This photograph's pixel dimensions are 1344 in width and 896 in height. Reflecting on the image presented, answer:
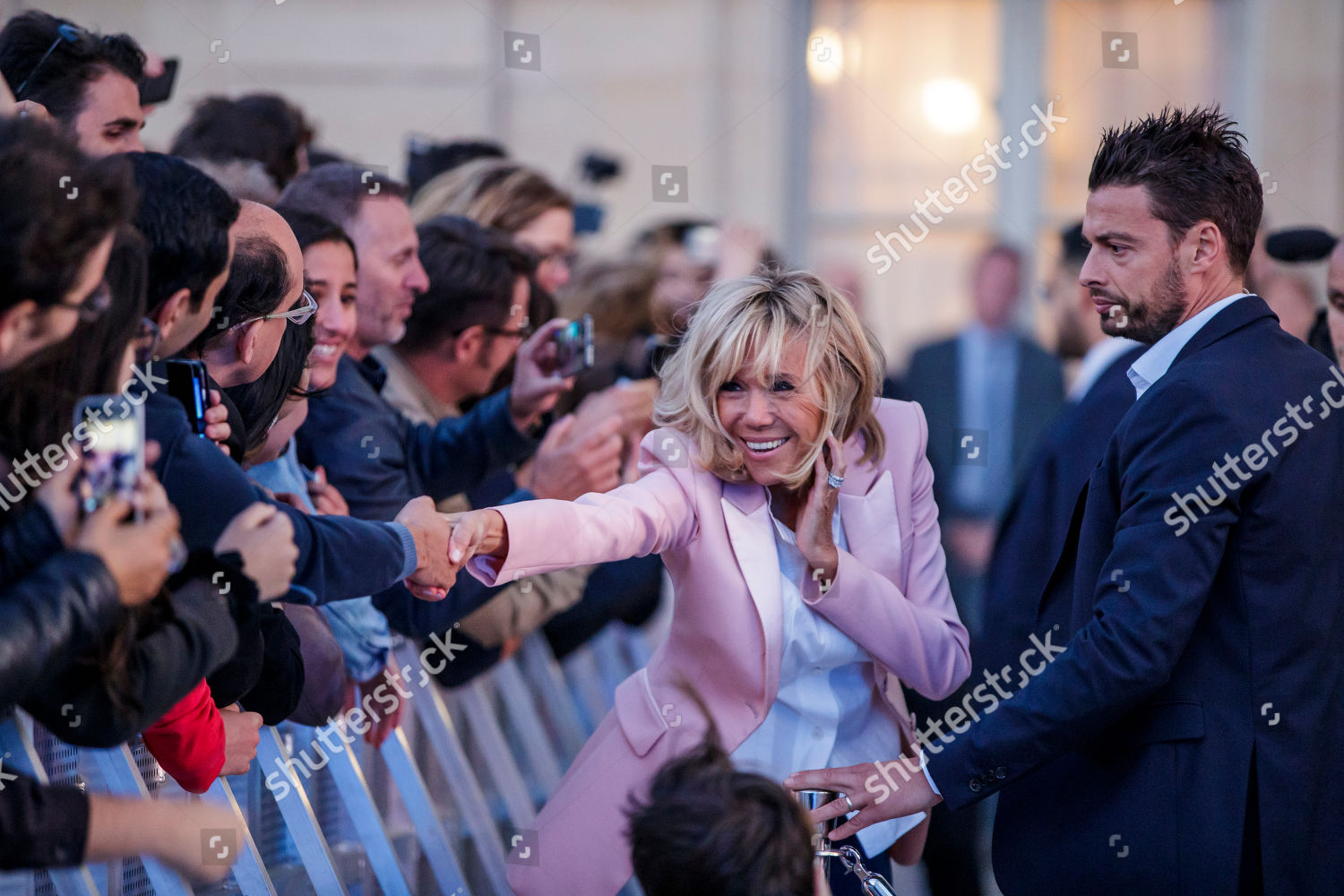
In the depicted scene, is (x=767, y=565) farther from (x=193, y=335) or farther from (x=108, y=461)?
(x=108, y=461)

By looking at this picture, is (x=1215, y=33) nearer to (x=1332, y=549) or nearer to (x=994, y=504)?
(x=994, y=504)

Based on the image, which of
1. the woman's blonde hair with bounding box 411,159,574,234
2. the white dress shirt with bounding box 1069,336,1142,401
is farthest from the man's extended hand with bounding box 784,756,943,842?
the white dress shirt with bounding box 1069,336,1142,401

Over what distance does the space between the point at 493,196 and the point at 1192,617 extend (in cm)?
220

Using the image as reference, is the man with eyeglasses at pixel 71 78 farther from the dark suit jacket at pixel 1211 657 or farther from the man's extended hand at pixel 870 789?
the dark suit jacket at pixel 1211 657

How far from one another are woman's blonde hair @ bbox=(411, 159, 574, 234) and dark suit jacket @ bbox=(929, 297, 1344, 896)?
6.39 feet

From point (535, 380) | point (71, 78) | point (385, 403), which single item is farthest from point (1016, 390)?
point (71, 78)

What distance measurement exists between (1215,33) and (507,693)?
21.7 feet

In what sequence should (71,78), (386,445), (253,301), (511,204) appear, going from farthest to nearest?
(511,204)
(386,445)
(71,78)
(253,301)

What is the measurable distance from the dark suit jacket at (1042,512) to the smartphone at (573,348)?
1.07 metres

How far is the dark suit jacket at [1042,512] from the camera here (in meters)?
3.05

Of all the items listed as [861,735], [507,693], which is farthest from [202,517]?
[507,693]

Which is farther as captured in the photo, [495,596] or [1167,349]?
[495,596]

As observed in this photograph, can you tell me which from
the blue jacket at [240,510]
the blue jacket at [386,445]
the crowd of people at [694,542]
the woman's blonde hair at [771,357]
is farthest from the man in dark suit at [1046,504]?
the blue jacket at [240,510]

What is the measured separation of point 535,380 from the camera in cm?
290
